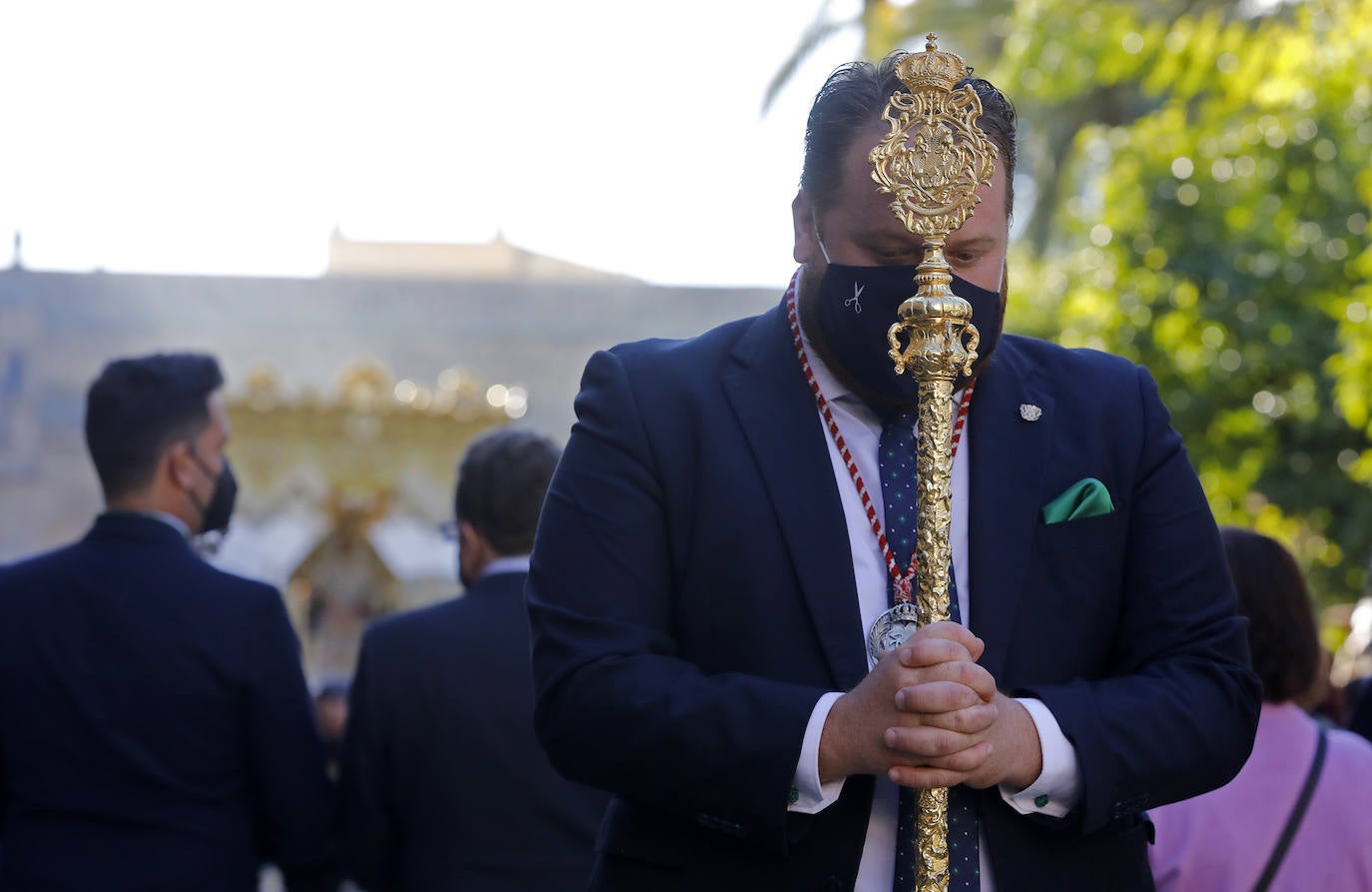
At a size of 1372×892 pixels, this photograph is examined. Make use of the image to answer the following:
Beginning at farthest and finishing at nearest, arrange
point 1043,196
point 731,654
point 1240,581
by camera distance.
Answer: point 1043,196 → point 1240,581 → point 731,654

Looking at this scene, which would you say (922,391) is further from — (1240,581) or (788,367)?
(1240,581)

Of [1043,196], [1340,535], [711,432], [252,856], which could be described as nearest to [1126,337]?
[1340,535]

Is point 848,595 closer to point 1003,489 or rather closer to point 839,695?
point 839,695

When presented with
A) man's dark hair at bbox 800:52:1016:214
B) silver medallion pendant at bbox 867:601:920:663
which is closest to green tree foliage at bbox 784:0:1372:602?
man's dark hair at bbox 800:52:1016:214

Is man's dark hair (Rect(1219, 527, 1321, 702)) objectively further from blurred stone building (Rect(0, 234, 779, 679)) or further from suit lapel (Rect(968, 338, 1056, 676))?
blurred stone building (Rect(0, 234, 779, 679))

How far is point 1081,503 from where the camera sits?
2.27 metres

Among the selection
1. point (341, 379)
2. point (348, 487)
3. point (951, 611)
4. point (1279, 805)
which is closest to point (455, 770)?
point (1279, 805)

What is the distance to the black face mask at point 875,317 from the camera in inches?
89.0

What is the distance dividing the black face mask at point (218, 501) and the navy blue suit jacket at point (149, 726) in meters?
0.19

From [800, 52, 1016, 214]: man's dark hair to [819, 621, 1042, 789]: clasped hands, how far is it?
0.72 metres

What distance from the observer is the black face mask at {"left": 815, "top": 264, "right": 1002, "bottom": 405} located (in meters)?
2.26

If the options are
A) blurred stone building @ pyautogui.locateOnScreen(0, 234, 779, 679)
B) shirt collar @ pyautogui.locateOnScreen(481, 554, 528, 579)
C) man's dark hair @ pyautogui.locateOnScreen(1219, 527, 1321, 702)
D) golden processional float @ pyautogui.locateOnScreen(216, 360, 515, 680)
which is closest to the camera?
man's dark hair @ pyautogui.locateOnScreen(1219, 527, 1321, 702)

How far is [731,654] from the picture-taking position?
2246mm

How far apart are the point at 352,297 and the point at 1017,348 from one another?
62.1 feet
